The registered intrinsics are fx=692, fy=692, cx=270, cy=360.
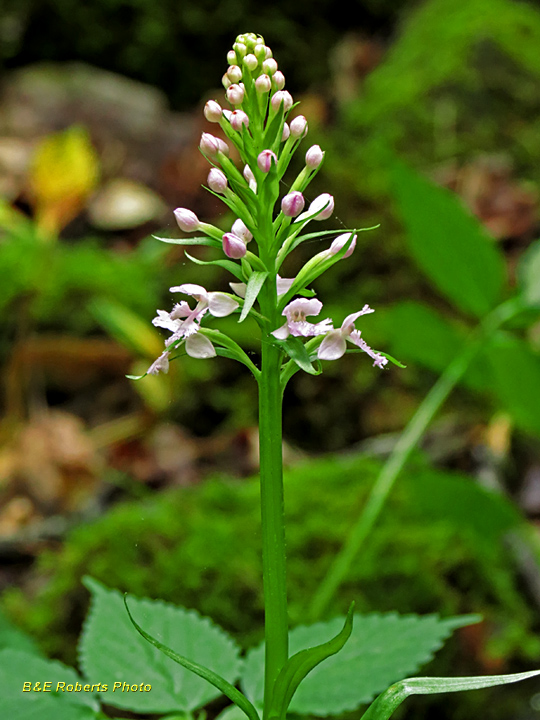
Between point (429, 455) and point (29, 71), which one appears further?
point (29, 71)

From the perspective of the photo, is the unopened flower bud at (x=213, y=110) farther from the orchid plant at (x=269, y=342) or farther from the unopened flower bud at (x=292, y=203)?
the unopened flower bud at (x=292, y=203)

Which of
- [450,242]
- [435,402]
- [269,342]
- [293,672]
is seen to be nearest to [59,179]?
[450,242]

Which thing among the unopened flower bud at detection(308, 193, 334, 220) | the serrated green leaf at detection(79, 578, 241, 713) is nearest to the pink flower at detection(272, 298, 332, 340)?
the unopened flower bud at detection(308, 193, 334, 220)

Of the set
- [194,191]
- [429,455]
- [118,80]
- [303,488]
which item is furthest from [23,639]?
[118,80]

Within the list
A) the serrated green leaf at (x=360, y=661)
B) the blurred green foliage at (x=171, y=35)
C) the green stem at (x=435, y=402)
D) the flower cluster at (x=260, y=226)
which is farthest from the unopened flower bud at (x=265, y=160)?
the blurred green foliage at (x=171, y=35)

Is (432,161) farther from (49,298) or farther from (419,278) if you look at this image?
(49,298)

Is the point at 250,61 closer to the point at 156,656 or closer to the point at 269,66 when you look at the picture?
the point at 269,66
